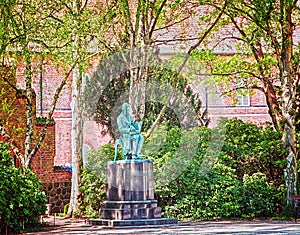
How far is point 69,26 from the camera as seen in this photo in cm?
1952

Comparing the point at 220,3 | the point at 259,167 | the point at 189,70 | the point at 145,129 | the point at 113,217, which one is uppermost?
the point at 220,3

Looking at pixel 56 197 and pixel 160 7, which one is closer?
pixel 160 7

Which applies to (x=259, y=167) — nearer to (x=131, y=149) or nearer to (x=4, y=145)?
(x=131, y=149)

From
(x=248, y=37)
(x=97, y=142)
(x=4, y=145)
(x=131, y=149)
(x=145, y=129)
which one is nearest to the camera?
(x=4, y=145)

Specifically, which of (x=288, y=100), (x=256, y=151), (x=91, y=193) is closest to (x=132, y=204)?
(x=91, y=193)

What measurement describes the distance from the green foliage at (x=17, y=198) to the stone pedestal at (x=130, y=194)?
6.34 feet

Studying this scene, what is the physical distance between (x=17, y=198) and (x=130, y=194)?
3.35 metres

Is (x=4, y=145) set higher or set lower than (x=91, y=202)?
higher

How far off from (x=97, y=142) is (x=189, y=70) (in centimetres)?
1142

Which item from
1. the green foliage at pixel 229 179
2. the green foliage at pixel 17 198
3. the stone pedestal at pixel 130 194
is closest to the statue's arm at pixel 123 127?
the stone pedestal at pixel 130 194

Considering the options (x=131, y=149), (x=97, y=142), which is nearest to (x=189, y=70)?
(x=131, y=149)

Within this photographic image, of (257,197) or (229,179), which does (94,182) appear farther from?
(257,197)

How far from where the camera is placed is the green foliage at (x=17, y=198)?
54.1ft

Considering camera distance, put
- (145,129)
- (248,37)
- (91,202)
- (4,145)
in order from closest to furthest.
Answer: (4,145)
(91,202)
(248,37)
(145,129)
